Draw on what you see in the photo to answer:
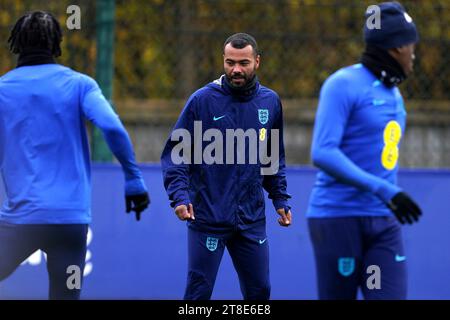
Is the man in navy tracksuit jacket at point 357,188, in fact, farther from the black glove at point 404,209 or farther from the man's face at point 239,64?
the man's face at point 239,64

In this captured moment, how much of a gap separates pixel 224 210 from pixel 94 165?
2.94 meters

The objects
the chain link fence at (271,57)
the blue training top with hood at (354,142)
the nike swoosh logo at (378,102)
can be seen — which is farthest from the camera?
the chain link fence at (271,57)

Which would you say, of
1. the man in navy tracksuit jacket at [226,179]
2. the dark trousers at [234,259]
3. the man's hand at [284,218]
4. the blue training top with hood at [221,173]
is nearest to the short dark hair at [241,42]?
the man in navy tracksuit jacket at [226,179]

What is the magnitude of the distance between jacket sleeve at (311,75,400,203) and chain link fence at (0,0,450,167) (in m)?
3.90

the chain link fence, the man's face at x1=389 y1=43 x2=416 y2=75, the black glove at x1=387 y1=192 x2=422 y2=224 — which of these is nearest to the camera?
the black glove at x1=387 y1=192 x2=422 y2=224

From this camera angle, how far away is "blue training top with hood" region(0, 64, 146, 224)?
558cm

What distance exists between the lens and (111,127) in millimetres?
5547

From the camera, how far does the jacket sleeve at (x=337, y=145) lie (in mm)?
5426

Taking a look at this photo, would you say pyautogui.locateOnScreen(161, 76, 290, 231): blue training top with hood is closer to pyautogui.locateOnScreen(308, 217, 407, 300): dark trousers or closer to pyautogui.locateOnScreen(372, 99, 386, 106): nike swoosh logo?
pyautogui.locateOnScreen(308, 217, 407, 300): dark trousers

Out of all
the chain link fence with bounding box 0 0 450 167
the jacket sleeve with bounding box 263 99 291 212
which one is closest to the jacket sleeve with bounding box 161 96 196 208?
the jacket sleeve with bounding box 263 99 291 212

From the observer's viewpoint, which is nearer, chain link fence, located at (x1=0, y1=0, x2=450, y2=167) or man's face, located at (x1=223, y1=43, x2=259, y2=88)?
man's face, located at (x1=223, y1=43, x2=259, y2=88)
